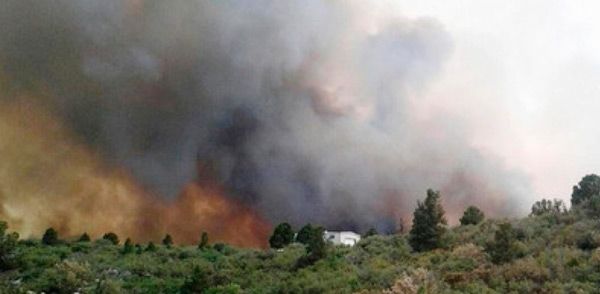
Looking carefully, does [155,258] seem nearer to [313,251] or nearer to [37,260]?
[37,260]

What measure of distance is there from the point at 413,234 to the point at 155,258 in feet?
58.7

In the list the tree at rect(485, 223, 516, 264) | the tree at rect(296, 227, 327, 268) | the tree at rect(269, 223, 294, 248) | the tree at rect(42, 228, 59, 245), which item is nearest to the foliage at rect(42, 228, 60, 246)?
the tree at rect(42, 228, 59, 245)

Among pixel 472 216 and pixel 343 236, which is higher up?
pixel 343 236

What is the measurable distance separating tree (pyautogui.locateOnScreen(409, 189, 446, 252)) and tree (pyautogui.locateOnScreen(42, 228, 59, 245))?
31276mm

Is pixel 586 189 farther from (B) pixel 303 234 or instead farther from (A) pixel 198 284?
(A) pixel 198 284

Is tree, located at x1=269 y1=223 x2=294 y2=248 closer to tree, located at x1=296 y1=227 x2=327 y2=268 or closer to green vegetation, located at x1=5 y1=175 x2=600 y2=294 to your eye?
green vegetation, located at x1=5 y1=175 x2=600 y2=294

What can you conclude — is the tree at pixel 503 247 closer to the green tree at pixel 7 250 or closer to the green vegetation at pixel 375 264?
the green vegetation at pixel 375 264

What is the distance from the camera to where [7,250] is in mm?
43469

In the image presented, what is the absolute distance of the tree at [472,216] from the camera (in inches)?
1946

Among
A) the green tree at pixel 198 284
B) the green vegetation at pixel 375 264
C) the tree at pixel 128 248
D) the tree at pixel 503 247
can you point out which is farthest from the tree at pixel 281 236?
the tree at pixel 503 247

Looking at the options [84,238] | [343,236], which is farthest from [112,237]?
[343,236]

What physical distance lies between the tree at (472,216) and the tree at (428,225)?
10969 mm

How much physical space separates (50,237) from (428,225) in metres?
33.0

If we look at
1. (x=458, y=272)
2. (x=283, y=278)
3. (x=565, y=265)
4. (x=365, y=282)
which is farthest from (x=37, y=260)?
(x=565, y=265)
